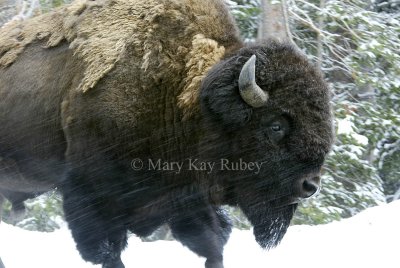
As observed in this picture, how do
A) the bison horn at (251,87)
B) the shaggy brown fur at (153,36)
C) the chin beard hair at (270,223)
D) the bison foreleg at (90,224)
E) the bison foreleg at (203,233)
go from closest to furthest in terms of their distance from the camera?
the bison horn at (251,87)
the chin beard hair at (270,223)
the shaggy brown fur at (153,36)
the bison foreleg at (90,224)
the bison foreleg at (203,233)

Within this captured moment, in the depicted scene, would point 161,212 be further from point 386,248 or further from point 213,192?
point 386,248

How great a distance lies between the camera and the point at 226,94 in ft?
12.1

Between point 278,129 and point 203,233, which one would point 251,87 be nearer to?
point 278,129

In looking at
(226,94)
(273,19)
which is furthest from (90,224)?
(273,19)

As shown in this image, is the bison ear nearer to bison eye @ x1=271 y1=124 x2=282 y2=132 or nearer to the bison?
the bison

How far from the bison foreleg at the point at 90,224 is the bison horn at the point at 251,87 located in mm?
1272

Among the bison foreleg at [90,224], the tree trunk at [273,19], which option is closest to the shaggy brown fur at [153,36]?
the bison foreleg at [90,224]

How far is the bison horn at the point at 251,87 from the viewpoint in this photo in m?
3.51

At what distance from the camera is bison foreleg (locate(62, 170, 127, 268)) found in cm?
412

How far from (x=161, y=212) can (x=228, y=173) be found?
594 mm

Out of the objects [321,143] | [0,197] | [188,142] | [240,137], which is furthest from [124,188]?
[0,197]

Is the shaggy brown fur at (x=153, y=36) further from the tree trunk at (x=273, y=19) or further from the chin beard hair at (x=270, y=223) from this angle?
the tree trunk at (x=273, y=19)

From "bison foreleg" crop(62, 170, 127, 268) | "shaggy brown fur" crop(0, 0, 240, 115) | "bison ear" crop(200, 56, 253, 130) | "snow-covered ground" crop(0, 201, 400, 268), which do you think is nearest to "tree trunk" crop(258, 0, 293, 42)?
"snow-covered ground" crop(0, 201, 400, 268)

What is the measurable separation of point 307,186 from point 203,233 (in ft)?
3.76
